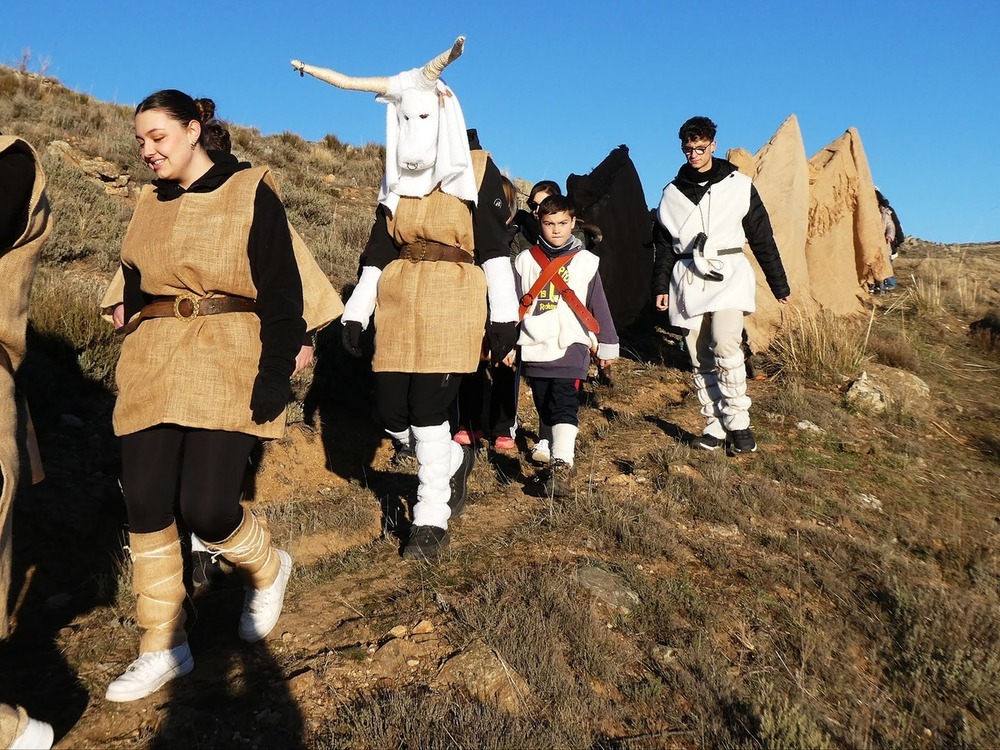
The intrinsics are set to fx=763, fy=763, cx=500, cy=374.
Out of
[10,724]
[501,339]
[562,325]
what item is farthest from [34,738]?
[562,325]

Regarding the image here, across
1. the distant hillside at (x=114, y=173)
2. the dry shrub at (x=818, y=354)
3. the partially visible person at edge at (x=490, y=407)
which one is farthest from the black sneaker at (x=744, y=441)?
the distant hillside at (x=114, y=173)

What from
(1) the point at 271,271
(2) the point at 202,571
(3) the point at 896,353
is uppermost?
(1) the point at 271,271

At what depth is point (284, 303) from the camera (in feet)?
8.79

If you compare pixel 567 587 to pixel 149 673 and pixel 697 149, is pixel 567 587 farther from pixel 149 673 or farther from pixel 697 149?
pixel 697 149

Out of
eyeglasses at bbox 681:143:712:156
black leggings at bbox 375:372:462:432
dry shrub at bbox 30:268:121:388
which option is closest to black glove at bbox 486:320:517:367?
black leggings at bbox 375:372:462:432

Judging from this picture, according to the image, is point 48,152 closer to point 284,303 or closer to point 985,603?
point 284,303

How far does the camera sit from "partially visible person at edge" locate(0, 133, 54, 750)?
2195 millimetres

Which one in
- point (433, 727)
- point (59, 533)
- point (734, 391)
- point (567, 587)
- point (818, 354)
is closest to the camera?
point (433, 727)

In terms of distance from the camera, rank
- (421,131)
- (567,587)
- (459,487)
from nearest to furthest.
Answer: (567,587), (421,131), (459,487)

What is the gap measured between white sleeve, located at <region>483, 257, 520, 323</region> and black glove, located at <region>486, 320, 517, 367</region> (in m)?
0.03

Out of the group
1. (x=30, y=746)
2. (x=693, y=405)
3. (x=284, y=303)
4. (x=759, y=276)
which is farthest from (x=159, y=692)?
(x=759, y=276)

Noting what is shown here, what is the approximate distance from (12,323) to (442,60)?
2077 mm

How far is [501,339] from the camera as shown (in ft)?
12.5

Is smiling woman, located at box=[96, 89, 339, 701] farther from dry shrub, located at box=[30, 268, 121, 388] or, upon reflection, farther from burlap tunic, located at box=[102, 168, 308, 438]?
dry shrub, located at box=[30, 268, 121, 388]
